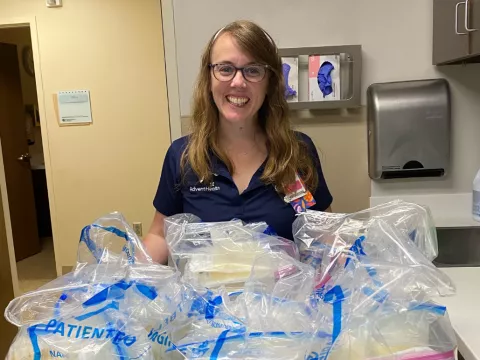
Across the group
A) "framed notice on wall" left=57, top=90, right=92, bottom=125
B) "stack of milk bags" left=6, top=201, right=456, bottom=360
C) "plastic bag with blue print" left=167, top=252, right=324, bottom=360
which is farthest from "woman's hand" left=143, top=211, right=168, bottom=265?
"framed notice on wall" left=57, top=90, right=92, bottom=125

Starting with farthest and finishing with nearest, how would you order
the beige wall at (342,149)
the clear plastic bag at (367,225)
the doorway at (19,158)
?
the doorway at (19,158), the beige wall at (342,149), the clear plastic bag at (367,225)

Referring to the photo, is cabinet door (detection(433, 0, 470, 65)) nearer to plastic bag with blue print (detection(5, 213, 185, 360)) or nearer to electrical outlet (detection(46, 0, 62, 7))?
plastic bag with blue print (detection(5, 213, 185, 360))

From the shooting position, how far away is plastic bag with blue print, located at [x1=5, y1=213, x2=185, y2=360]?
586mm

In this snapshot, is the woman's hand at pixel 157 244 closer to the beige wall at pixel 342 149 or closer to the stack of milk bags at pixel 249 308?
the stack of milk bags at pixel 249 308

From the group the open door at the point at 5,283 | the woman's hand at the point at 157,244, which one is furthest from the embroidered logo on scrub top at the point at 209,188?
the open door at the point at 5,283

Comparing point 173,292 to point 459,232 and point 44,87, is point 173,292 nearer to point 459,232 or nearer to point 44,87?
point 459,232

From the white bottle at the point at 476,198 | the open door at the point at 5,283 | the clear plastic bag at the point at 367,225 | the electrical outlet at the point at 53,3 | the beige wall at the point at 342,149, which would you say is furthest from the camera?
the electrical outlet at the point at 53,3

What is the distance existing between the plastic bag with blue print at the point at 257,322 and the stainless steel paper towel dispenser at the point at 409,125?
36.3 inches

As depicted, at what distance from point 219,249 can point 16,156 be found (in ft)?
12.4

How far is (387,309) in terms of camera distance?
0.62 meters

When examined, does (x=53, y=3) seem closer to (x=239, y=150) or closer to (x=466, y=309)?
(x=239, y=150)

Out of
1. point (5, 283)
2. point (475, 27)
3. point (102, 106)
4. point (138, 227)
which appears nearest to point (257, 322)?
point (475, 27)

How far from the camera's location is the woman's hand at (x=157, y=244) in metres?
1.15

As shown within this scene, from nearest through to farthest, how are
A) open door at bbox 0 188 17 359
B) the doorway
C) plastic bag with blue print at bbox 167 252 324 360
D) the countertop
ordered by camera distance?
plastic bag with blue print at bbox 167 252 324 360
the countertop
open door at bbox 0 188 17 359
the doorway
